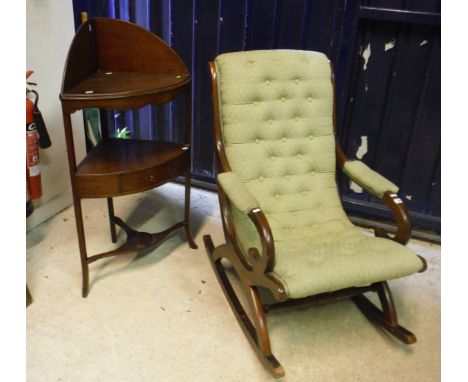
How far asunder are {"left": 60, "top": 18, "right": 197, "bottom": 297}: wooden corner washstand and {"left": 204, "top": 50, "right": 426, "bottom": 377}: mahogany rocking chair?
0.22m

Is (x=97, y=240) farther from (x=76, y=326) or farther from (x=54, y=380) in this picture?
(x=54, y=380)

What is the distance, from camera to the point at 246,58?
5.91ft

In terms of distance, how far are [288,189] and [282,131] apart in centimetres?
25

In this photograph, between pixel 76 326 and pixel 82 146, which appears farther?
pixel 82 146

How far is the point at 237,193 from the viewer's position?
5.05ft

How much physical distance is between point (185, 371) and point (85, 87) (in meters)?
1.10

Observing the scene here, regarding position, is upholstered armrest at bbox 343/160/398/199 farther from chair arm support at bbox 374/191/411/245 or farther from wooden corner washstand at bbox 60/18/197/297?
wooden corner washstand at bbox 60/18/197/297

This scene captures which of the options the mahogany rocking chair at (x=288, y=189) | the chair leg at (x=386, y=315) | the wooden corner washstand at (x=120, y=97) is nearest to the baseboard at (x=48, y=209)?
the wooden corner washstand at (x=120, y=97)

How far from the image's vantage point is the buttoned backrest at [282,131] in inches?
70.8

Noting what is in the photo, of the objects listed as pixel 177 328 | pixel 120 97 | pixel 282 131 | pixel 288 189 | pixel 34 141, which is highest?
pixel 120 97

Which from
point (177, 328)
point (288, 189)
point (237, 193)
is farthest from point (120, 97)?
point (177, 328)

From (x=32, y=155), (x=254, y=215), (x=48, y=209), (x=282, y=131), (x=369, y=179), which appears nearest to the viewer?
(x=254, y=215)

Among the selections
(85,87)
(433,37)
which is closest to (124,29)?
(85,87)

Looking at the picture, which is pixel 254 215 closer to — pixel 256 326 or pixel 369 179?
pixel 256 326
